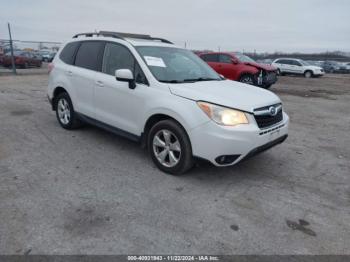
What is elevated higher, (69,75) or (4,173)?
(69,75)

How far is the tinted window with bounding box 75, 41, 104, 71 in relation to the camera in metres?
5.05

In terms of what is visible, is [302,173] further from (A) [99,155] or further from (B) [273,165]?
(A) [99,155]

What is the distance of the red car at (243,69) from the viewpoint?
1338 cm

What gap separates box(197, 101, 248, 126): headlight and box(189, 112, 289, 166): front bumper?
0.07 m

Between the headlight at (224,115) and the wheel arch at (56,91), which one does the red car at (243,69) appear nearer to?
the wheel arch at (56,91)

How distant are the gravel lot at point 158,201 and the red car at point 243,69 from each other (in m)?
8.23

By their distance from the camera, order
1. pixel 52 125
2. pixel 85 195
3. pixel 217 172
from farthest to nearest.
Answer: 1. pixel 52 125
2. pixel 217 172
3. pixel 85 195

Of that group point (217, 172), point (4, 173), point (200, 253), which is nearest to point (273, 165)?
point (217, 172)

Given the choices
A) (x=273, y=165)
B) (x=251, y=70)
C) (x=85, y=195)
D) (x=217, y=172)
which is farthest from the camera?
(x=251, y=70)

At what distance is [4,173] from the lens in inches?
157

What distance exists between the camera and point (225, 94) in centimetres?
389

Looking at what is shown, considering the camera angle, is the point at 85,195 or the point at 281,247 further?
the point at 85,195

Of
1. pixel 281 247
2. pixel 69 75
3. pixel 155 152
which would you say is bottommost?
pixel 281 247

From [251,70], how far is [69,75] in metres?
9.53
